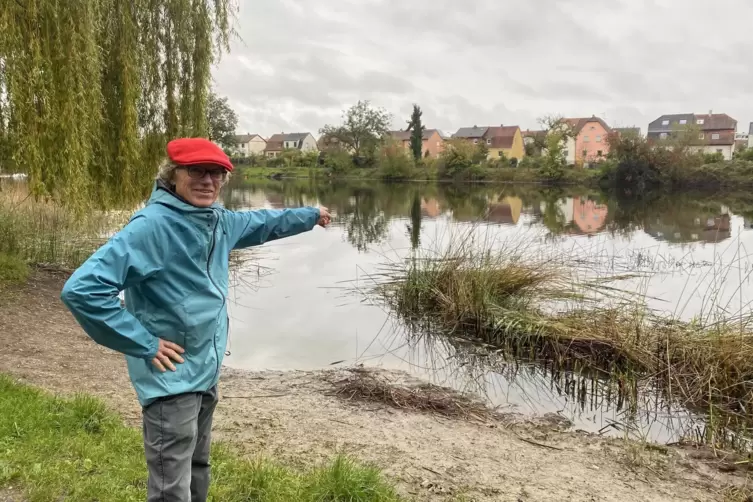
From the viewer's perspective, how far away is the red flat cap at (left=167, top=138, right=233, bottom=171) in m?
2.13

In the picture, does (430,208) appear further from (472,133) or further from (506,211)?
(472,133)

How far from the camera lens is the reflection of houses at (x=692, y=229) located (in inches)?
708

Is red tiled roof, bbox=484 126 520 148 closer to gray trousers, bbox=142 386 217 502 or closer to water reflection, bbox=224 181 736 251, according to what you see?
water reflection, bbox=224 181 736 251

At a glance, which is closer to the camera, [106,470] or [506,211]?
[106,470]

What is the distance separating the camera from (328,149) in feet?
236

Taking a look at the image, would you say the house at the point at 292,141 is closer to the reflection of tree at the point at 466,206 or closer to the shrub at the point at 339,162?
the shrub at the point at 339,162

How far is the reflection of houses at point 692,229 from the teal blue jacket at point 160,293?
1725 cm

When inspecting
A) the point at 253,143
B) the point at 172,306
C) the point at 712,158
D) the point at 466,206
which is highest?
the point at 253,143

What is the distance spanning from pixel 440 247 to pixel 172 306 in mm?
10544

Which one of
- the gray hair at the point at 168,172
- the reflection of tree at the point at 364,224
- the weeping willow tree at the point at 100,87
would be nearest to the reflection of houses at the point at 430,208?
the reflection of tree at the point at 364,224

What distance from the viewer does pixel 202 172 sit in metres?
2.21

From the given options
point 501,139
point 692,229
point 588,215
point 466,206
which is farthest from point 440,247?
point 501,139

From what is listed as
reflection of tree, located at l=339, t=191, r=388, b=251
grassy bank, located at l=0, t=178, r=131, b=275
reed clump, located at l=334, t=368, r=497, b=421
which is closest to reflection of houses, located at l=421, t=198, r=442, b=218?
reflection of tree, located at l=339, t=191, r=388, b=251

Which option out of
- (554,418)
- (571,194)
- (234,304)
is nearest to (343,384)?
(554,418)
